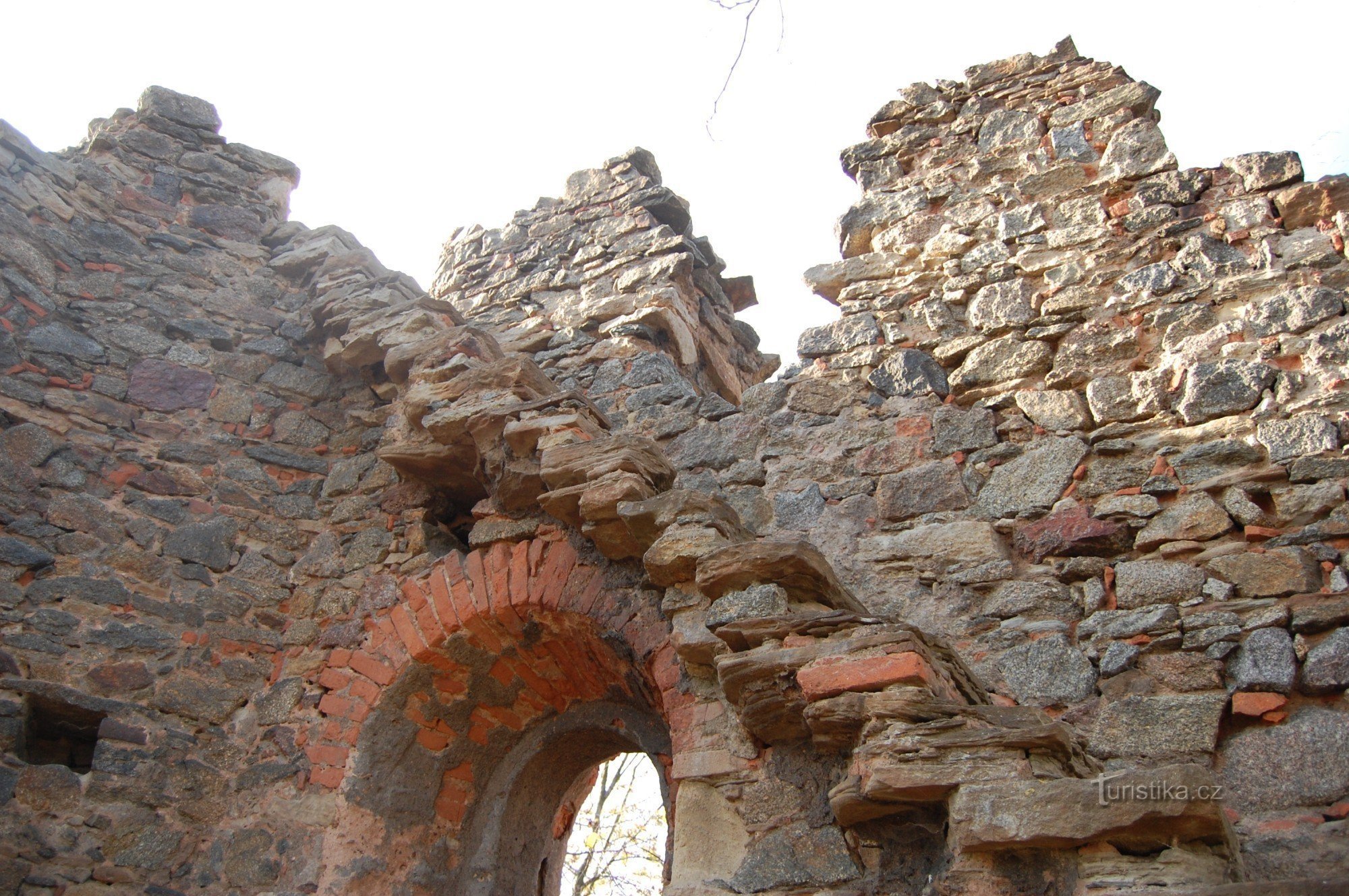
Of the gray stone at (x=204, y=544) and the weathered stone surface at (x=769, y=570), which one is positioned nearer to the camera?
the weathered stone surface at (x=769, y=570)

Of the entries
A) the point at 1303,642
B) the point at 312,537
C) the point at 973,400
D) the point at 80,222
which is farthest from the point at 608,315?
the point at 1303,642

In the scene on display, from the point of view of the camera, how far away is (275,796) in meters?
3.79

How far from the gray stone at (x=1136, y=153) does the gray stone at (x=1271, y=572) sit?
1.90 meters

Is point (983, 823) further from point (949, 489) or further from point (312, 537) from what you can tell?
point (312, 537)

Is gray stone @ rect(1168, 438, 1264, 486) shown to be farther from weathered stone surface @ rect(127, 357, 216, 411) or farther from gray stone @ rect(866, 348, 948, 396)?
weathered stone surface @ rect(127, 357, 216, 411)

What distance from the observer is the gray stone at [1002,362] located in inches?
154

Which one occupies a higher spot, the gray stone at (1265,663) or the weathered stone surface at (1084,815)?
the gray stone at (1265,663)

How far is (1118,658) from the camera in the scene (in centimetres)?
293

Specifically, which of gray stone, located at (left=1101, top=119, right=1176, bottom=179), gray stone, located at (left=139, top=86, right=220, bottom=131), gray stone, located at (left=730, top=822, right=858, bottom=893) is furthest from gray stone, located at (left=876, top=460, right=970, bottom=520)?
gray stone, located at (left=139, top=86, right=220, bottom=131)

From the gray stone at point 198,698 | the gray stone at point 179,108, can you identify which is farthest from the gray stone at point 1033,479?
the gray stone at point 179,108

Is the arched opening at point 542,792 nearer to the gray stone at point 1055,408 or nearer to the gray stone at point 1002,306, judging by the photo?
the gray stone at point 1055,408

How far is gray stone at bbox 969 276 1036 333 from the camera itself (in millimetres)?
4070

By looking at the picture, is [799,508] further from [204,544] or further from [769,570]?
[204,544]

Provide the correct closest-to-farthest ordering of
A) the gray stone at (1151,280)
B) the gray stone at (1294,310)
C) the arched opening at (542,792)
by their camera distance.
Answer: the gray stone at (1294,310), the gray stone at (1151,280), the arched opening at (542,792)
